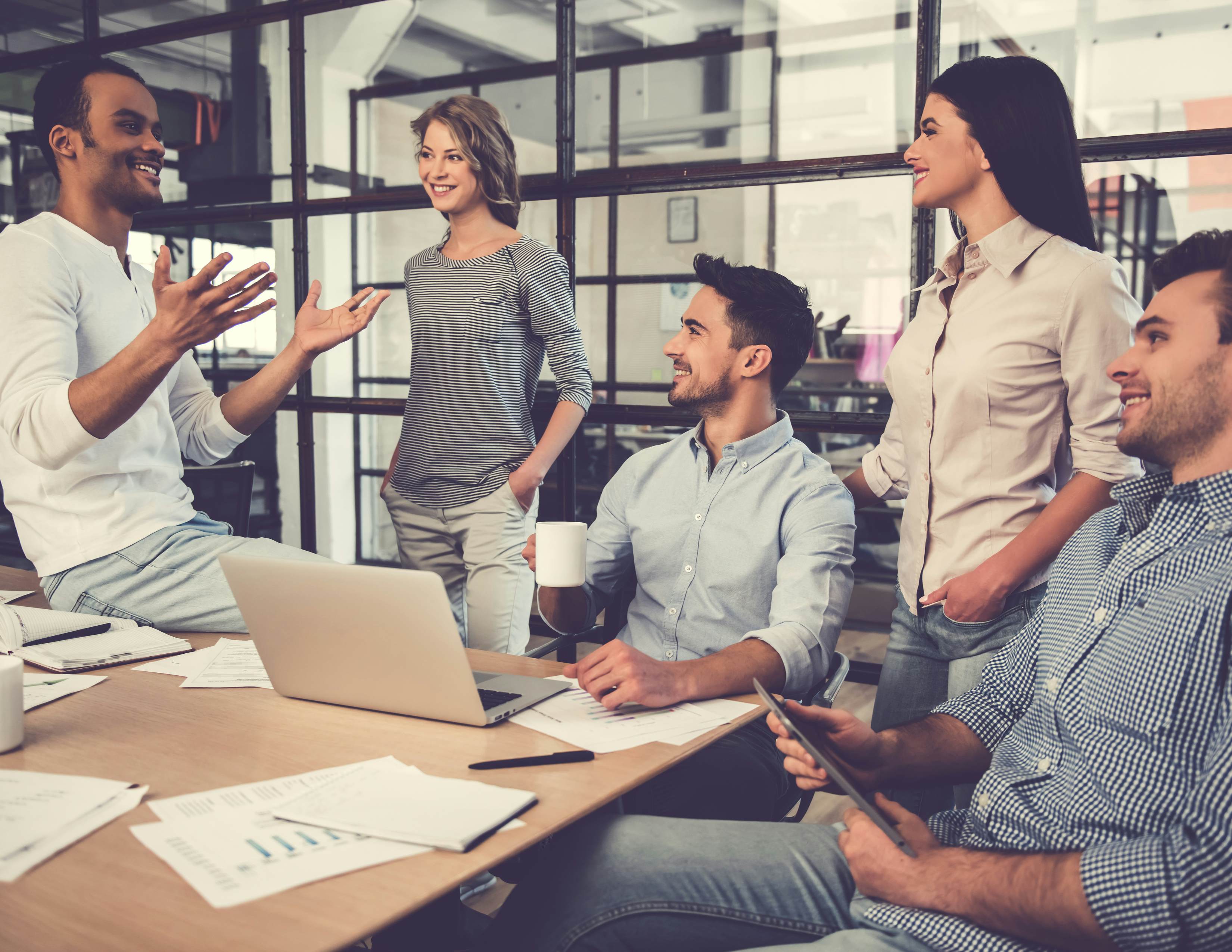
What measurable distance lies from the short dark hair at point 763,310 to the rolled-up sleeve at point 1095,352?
0.59 m

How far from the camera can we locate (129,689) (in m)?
1.52

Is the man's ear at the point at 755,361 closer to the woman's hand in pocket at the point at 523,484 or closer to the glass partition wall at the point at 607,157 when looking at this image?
the glass partition wall at the point at 607,157

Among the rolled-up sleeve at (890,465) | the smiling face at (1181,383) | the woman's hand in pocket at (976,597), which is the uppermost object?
the smiling face at (1181,383)

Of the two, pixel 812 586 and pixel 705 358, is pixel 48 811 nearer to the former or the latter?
pixel 812 586

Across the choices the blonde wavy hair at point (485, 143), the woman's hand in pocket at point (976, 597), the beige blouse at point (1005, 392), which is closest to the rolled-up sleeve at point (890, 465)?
the beige blouse at point (1005, 392)

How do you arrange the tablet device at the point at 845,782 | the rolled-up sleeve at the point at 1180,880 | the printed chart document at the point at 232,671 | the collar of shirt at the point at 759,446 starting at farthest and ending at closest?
the collar of shirt at the point at 759,446
the printed chart document at the point at 232,671
the tablet device at the point at 845,782
the rolled-up sleeve at the point at 1180,880

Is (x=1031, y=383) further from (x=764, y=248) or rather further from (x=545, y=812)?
(x=764, y=248)

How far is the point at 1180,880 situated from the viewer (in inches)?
38.4

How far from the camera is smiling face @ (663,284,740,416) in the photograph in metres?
2.11

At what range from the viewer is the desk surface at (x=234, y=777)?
0.86 meters

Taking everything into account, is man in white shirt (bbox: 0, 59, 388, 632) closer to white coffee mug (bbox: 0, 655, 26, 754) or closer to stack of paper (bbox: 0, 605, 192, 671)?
stack of paper (bbox: 0, 605, 192, 671)

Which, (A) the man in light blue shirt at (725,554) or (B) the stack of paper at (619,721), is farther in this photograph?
(A) the man in light blue shirt at (725,554)

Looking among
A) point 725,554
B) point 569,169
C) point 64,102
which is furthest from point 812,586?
point 64,102

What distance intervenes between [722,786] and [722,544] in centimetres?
48
